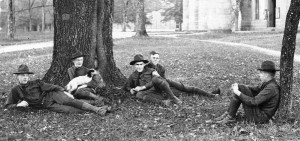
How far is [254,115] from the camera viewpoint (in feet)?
23.1

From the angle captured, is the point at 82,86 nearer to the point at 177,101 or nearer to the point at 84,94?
the point at 84,94

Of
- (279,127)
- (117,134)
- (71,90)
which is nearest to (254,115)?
(279,127)

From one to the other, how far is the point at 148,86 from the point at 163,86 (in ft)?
1.19

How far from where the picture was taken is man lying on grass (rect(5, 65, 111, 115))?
8039 millimetres

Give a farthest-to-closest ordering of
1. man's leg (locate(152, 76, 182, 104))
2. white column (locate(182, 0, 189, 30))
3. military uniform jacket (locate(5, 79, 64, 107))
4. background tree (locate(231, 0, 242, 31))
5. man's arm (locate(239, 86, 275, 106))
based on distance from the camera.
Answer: white column (locate(182, 0, 189, 30))
background tree (locate(231, 0, 242, 31))
man's leg (locate(152, 76, 182, 104))
military uniform jacket (locate(5, 79, 64, 107))
man's arm (locate(239, 86, 275, 106))

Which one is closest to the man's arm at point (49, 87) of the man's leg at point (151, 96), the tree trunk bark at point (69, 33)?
the tree trunk bark at point (69, 33)

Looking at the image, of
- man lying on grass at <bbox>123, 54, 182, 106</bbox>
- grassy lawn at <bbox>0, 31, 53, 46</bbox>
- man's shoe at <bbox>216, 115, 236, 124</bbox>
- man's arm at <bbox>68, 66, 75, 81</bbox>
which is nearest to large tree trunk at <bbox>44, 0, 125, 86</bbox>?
man's arm at <bbox>68, 66, 75, 81</bbox>

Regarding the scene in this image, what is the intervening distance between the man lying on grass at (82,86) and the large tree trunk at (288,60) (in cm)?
335

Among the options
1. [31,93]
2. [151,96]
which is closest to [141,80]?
[151,96]

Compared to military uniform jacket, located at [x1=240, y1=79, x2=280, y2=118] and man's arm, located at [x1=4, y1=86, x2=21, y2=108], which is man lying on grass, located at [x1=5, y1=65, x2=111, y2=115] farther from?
military uniform jacket, located at [x1=240, y1=79, x2=280, y2=118]

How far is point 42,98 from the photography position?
27.1 ft

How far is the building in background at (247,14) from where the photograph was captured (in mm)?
38750

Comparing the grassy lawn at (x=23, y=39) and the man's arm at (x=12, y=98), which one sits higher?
the grassy lawn at (x=23, y=39)

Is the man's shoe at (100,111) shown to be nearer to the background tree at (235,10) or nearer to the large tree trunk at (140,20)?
the large tree trunk at (140,20)
